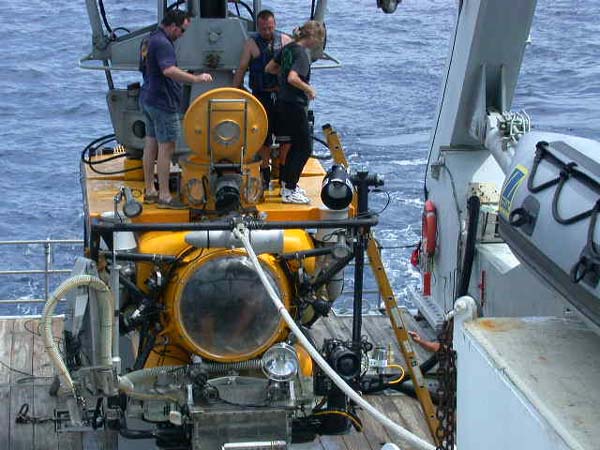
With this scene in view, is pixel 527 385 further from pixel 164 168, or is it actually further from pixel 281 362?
pixel 164 168

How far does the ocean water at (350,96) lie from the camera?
20.2 metres

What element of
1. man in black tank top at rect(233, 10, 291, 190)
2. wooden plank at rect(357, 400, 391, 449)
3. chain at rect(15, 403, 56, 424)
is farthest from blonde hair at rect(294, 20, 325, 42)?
chain at rect(15, 403, 56, 424)

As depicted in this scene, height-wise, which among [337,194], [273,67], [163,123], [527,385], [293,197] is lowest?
[293,197]

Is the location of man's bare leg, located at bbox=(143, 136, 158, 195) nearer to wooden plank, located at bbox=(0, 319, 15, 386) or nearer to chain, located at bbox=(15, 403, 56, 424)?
chain, located at bbox=(15, 403, 56, 424)

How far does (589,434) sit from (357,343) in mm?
4640

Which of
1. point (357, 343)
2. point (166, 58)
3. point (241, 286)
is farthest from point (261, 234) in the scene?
point (166, 58)

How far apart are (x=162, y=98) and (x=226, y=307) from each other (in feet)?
6.00

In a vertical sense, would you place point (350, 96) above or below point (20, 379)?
below

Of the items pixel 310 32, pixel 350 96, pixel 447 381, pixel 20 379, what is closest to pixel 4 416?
pixel 20 379

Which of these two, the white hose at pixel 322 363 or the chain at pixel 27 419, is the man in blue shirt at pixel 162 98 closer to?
the white hose at pixel 322 363

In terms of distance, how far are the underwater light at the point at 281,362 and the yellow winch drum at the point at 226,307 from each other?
309 millimetres

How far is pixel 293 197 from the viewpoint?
9.22m

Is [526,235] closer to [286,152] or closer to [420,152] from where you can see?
[286,152]

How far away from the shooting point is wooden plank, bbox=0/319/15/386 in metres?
10.3
